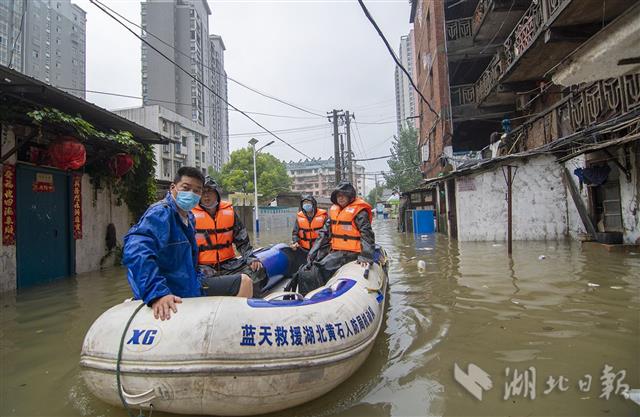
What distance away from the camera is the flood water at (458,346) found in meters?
2.43

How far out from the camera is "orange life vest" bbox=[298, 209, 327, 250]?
6441 millimetres

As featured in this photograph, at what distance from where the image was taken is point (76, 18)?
64.2 feet

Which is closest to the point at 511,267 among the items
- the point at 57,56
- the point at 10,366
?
the point at 10,366

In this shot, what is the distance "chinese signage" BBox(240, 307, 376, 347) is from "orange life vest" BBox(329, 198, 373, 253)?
86.8 inches

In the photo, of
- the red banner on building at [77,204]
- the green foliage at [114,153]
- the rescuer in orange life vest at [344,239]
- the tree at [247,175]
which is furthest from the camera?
the tree at [247,175]

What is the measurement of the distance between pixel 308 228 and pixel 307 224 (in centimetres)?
7

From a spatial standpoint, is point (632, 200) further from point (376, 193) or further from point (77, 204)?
point (376, 193)

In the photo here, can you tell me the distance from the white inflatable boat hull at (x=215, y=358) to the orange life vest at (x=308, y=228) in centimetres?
396

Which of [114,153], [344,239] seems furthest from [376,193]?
[344,239]

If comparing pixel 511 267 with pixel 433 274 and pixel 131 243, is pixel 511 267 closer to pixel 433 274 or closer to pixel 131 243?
pixel 433 274

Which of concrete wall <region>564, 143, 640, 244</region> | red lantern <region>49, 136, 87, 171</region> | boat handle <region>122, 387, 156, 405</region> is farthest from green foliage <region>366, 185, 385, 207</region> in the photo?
boat handle <region>122, 387, 156, 405</region>

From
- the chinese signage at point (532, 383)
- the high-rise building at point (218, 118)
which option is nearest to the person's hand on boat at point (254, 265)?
the chinese signage at point (532, 383)

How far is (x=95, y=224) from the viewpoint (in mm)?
8875

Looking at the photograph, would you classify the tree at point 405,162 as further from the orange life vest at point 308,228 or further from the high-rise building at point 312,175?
the high-rise building at point 312,175
